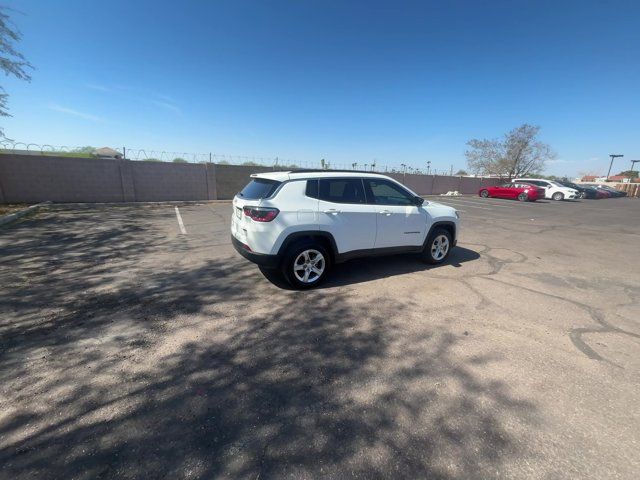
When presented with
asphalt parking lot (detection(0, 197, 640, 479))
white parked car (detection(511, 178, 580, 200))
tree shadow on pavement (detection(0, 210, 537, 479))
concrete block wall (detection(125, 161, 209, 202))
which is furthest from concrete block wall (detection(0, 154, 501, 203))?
white parked car (detection(511, 178, 580, 200))

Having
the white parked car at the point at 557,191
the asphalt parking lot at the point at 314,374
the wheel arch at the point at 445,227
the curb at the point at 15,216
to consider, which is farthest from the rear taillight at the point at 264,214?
the white parked car at the point at 557,191

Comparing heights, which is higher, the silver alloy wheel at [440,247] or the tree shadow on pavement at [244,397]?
the silver alloy wheel at [440,247]

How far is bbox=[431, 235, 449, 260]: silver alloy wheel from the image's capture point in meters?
5.91

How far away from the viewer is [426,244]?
5.74 meters

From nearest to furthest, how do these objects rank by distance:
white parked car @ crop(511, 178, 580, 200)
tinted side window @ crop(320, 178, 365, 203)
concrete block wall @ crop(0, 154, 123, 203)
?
tinted side window @ crop(320, 178, 365, 203) < concrete block wall @ crop(0, 154, 123, 203) < white parked car @ crop(511, 178, 580, 200)

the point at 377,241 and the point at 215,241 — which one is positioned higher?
the point at 377,241

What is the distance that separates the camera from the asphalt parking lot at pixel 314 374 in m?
1.97

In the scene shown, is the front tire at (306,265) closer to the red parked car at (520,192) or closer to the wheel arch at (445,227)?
the wheel arch at (445,227)

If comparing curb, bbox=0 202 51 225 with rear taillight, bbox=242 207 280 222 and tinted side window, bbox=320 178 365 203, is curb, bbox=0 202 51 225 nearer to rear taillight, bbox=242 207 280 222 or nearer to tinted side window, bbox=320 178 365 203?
rear taillight, bbox=242 207 280 222

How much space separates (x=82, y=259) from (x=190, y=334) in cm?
412

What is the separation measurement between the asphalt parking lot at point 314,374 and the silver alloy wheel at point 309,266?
0.82 ft

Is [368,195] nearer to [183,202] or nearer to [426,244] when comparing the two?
[426,244]

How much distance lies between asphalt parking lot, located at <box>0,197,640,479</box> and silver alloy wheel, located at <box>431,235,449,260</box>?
0.53 m

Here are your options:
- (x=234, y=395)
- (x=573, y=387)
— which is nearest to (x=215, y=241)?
(x=234, y=395)
